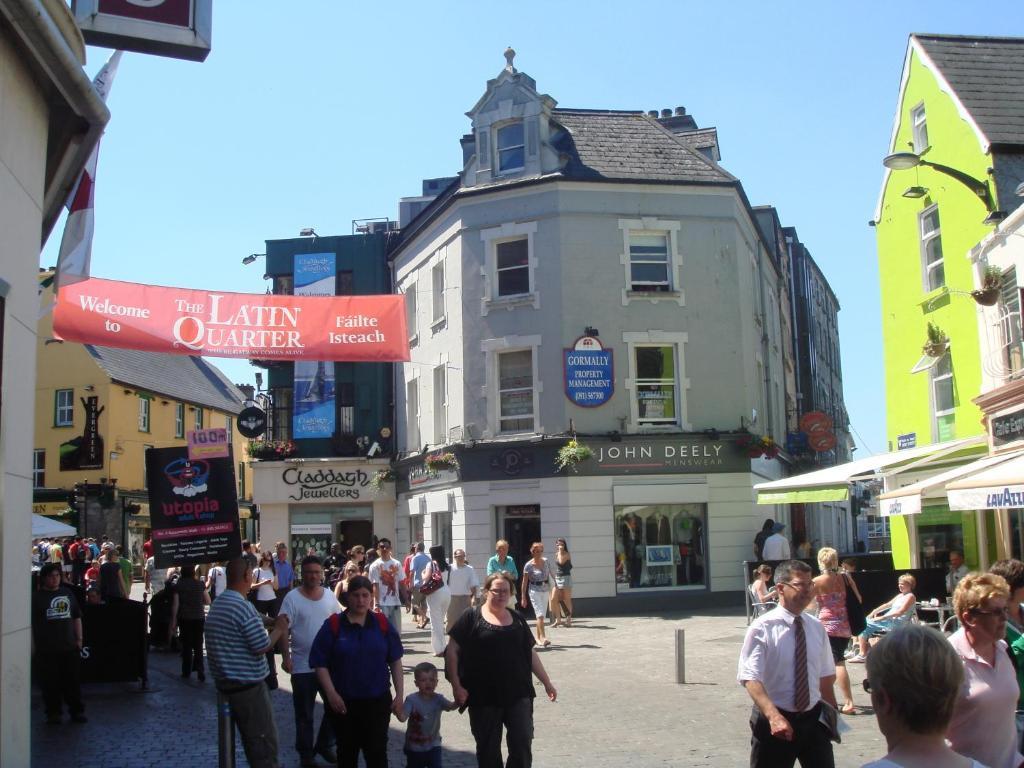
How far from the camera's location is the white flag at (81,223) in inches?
351

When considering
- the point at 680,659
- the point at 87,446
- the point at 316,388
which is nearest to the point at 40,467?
the point at 87,446

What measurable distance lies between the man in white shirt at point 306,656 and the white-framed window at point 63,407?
41.6 m

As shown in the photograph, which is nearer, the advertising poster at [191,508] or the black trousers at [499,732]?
the black trousers at [499,732]

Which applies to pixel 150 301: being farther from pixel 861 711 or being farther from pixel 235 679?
pixel 861 711

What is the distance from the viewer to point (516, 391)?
2595cm

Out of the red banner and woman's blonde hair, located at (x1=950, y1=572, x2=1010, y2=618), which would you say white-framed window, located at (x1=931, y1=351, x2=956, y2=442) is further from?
woman's blonde hair, located at (x1=950, y1=572, x2=1010, y2=618)

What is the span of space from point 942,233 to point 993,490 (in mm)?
10208

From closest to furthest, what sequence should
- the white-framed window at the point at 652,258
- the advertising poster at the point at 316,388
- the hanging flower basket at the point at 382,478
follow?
the white-framed window at the point at 652,258 → the hanging flower basket at the point at 382,478 → the advertising poster at the point at 316,388

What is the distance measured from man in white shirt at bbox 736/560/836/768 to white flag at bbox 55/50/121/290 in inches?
246

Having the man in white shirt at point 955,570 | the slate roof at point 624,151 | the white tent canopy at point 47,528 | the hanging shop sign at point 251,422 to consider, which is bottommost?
the man in white shirt at point 955,570

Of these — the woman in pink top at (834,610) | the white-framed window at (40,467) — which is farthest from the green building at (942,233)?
the white-framed window at (40,467)

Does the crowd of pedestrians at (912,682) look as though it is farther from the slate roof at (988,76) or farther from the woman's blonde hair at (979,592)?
the slate roof at (988,76)

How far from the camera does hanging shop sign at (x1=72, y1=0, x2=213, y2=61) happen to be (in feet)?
28.0

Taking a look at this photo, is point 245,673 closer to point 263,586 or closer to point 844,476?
point 263,586
